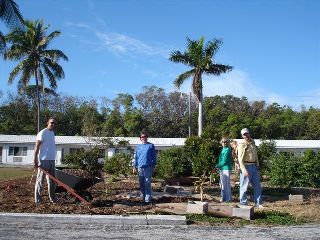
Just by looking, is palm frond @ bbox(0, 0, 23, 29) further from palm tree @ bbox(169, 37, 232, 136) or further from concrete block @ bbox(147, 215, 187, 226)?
palm tree @ bbox(169, 37, 232, 136)

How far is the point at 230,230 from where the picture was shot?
7.34 metres

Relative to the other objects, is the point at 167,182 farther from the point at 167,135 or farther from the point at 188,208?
the point at 167,135

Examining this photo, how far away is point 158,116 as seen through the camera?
61781mm

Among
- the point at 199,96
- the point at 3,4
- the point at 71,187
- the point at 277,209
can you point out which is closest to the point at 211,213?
the point at 277,209

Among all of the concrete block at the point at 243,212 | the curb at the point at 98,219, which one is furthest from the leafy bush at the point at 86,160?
the concrete block at the point at 243,212

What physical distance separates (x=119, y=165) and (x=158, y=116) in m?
43.3

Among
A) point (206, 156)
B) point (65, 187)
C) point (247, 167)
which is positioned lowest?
point (65, 187)

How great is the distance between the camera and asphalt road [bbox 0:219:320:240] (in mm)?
6742

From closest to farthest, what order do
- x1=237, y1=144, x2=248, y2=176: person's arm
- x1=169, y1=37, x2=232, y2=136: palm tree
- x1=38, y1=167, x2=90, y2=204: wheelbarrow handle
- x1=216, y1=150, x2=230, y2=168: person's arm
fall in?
x1=38, y1=167, x2=90, y2=204: wheelbarrow handle
x1=237, y1=144, x2=248, y2=176: person's arm
x1=216, y1=150, x2=230, y2=168: person's arm
x1=169, y1=37, x2=232, y2=136: palm tree

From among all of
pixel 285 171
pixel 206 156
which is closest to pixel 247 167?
pixel 206 156

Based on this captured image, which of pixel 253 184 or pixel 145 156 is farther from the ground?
pixel 145 156

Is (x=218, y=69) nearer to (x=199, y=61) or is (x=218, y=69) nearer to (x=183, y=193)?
(x=199, y=61)

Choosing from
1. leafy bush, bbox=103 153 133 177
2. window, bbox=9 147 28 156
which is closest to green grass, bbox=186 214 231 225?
leafy bush, bbox=103 153 133 177

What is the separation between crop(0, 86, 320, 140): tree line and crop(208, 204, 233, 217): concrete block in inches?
1787
